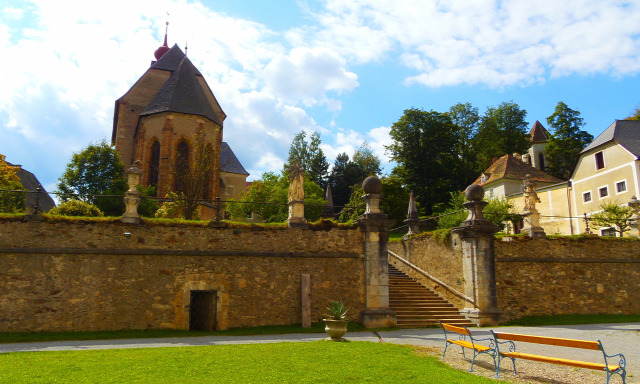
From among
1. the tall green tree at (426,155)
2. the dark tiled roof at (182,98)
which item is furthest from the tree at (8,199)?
the tall green tree at (426,155)

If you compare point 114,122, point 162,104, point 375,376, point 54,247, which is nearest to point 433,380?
point 375,376

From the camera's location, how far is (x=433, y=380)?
685 centimetres

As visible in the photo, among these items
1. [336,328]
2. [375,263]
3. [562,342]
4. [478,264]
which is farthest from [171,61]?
[562,342]

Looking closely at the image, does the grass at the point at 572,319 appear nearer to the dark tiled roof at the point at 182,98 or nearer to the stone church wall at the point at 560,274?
the stone church wall at the point at 560,274

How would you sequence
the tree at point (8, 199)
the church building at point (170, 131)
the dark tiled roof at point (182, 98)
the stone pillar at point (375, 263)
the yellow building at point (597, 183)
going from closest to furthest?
1. the stone pillar at point (375, 263)
2. the tree at point (8, 199)
3. the yellow building at point (597, 183)
4. the church building at point (170, 131)
5. the dark tiled roof at point (182, 98)

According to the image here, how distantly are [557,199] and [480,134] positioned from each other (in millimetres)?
20622

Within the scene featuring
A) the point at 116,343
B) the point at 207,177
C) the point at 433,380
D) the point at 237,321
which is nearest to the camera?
the point at 433,380

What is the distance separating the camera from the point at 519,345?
1077 cm

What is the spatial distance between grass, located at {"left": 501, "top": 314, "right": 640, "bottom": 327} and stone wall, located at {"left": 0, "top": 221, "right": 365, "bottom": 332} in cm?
565

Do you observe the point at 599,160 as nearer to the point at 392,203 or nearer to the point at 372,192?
the point at 392,203

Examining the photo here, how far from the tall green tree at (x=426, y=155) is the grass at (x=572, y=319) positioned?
26.2 m

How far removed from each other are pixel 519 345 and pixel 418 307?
543 cm

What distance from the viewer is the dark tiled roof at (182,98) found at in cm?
3009

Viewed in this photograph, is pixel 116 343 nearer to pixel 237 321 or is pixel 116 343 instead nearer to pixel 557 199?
pixel 237 321
